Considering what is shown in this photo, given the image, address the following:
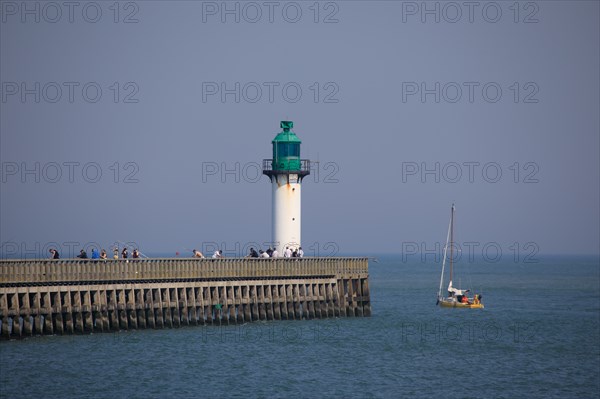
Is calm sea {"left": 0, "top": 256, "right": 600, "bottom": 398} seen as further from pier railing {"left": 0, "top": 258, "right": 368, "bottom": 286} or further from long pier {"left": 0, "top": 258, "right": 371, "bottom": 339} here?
pier railing {"left": 0, "top": 258, "right": 368, "bottom": 286}

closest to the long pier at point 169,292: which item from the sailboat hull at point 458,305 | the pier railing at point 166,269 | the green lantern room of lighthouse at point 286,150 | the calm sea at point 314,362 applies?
the pier railing at point 166,269

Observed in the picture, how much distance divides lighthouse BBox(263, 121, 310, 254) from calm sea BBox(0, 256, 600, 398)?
6.14 metres

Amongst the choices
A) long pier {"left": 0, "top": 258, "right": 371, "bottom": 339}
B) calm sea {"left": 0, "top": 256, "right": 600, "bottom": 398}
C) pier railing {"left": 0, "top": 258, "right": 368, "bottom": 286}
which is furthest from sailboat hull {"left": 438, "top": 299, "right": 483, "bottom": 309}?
pier railing {"left": 0, "top": 258, "right": 368, "bottom": 286}

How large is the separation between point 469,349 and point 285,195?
15.9 m

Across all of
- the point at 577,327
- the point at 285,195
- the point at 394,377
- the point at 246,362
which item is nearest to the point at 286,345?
the point at 246,362

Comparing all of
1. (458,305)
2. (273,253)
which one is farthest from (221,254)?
Answer: (458,305)

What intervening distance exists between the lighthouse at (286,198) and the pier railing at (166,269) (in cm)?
349

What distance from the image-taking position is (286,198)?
229ft

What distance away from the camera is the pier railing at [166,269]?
5278 cm

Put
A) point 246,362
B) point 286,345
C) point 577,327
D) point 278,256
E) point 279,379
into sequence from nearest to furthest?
point 279,379 → point 246,362 → point 286,345 → point 278,256 → point 577,327

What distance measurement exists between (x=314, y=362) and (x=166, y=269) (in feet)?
33.7

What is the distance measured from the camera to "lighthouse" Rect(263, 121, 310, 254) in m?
69.8

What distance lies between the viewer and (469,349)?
60.3 metres

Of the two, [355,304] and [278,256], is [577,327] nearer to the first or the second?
[355,304]
